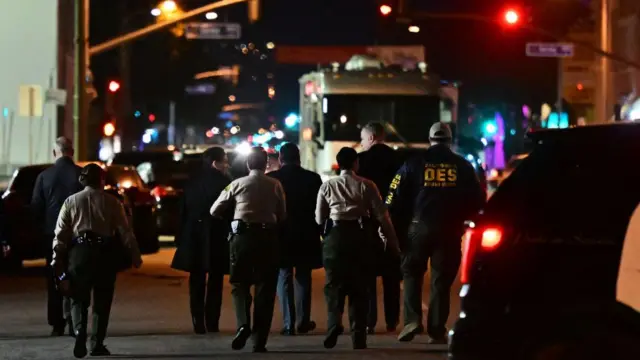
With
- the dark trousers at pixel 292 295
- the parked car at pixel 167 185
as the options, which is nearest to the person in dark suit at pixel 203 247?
the dark trousers at pixel 292 295

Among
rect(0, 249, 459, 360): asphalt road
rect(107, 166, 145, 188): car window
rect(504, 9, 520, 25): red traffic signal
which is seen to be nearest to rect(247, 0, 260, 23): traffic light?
rect(107, 166, 145, 188): car window

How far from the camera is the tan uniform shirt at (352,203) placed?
1077cm

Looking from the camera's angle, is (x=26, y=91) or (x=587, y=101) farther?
(x=587, y=101)

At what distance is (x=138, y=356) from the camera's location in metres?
10.6

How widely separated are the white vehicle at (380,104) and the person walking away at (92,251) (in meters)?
17.4

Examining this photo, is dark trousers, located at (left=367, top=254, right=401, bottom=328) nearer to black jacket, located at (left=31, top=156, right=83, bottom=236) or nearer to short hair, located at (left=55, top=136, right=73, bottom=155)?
black jacket, located at (left=31, top=156, right=83, bottom=236)

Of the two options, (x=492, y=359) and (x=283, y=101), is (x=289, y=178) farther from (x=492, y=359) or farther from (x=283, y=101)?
(x=283, y=101)

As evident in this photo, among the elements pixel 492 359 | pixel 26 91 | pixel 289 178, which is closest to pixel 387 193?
pixel 289 178

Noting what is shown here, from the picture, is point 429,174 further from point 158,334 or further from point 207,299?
point 158,334

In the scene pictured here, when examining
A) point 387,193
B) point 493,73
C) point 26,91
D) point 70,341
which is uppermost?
point 493,73

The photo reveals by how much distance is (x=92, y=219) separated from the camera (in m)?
10.3

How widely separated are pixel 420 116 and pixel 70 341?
688 inches

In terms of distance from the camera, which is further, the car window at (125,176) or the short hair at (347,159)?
the car window at (125,176)

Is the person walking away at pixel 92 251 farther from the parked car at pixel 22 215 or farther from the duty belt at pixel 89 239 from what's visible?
the parked car at pixel 22 215
